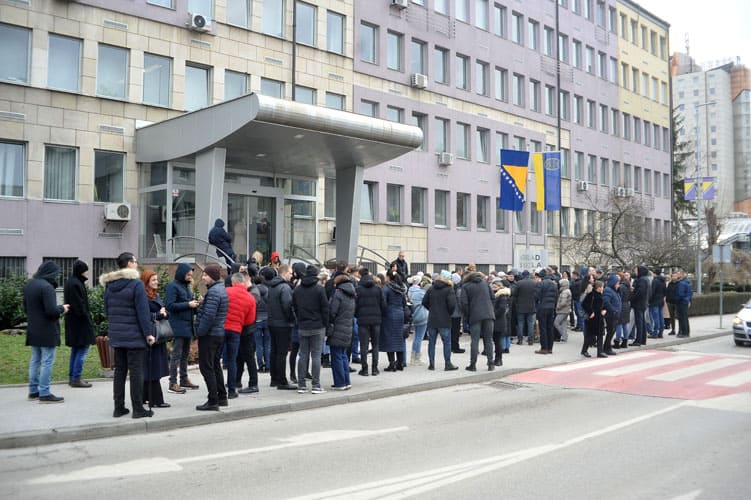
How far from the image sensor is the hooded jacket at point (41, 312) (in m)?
9.86

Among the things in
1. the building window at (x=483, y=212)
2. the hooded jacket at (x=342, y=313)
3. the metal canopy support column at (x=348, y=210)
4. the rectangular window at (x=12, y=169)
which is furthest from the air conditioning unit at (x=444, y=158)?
the hooded jacket at (x=342, y=313)

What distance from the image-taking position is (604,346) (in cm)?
1736

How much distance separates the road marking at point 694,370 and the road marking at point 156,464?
24.1ft

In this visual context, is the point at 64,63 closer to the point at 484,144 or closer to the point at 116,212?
the point at 116,212

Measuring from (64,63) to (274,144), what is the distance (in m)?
7.54

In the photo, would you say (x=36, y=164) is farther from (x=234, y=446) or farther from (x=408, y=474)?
(x=408, y=474)

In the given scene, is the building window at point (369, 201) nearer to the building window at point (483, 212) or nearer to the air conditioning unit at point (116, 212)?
the building window at point (483, 212)

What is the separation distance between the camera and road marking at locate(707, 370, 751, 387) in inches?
498

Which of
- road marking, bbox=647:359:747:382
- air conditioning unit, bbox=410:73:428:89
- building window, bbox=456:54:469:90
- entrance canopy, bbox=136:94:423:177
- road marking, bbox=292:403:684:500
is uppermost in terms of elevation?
building window, bbox=456:54:469:90

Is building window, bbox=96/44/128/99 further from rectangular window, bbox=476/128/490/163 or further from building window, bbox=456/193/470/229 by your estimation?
rectangular window, bbox=476/128/490/163

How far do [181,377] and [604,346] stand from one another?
10.6 meters

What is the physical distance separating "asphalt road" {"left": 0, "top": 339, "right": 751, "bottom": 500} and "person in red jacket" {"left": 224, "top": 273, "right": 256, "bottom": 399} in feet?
3.91

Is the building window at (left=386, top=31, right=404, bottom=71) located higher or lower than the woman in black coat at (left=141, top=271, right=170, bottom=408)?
higher

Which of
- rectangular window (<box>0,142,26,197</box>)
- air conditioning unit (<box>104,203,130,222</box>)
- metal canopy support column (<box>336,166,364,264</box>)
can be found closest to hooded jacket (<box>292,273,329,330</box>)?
metal canopy support column (<box>336,166,364,264</box>)
